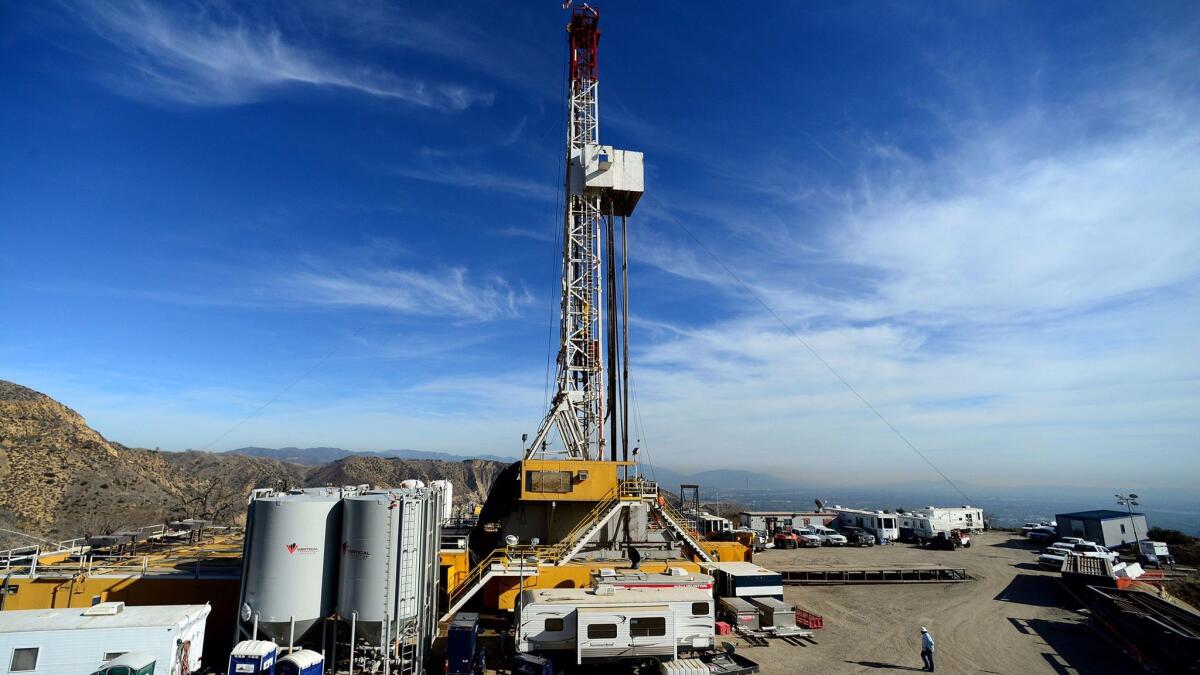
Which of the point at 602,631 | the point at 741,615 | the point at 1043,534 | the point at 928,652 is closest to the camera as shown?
the point at 602,631

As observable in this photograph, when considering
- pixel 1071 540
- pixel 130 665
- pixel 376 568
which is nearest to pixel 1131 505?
pixel 1071 540

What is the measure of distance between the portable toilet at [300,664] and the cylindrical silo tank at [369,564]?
3.47 ft

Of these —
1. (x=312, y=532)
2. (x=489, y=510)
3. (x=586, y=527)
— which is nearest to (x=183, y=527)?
(x=489, y=510)

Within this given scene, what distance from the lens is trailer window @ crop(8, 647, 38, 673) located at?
11656 millimetres

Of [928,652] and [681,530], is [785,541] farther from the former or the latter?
[928,652]

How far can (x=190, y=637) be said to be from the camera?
13.0 meters

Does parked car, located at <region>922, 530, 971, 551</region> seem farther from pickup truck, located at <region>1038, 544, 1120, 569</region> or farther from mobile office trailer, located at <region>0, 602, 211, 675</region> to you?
mobile office trailer, located at <region>0, 602, 211, 675</region>

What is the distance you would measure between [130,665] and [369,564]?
4.57 m

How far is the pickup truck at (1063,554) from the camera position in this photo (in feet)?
92.1

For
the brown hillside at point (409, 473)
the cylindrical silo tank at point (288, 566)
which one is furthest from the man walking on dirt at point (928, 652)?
the brown hillside at point (409, 473)

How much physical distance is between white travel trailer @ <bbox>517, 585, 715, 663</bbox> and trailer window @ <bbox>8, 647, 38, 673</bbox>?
10078mm

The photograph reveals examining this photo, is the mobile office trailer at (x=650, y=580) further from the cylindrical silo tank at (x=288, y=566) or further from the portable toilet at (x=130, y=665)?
the portable toilet at (x=130, y=665)

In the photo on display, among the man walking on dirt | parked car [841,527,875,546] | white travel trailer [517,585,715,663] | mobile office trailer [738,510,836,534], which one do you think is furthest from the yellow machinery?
parked car [841,527,875,546]

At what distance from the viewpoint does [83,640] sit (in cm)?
1188
